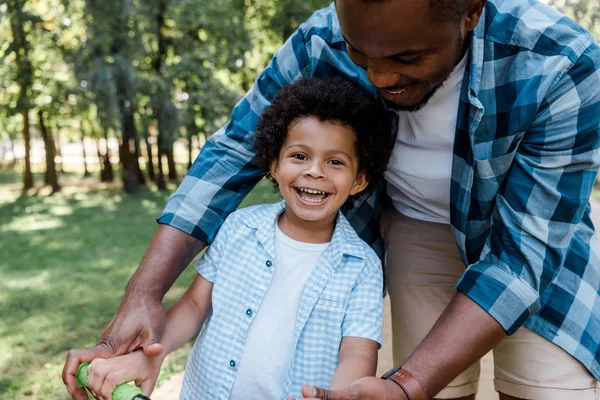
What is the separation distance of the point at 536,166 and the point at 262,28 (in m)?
19.2

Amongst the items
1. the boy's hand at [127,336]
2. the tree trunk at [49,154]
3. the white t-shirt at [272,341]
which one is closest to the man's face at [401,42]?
the white t-shirt at [272,341]

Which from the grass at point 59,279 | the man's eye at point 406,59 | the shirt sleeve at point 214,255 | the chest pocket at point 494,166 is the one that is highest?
the man's eye at point 406,59

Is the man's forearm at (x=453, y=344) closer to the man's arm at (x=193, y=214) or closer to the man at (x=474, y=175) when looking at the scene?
the man at (x=474, y=175)

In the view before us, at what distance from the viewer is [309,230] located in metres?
2.24

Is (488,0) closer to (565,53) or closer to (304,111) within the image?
(565,53)

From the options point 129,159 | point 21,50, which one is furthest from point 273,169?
point 129,159

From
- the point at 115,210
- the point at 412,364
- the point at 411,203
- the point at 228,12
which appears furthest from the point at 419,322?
the point at 228,12

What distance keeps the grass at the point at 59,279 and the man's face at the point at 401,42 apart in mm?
3139

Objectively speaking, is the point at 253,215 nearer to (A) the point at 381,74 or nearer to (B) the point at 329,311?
(B) the point at 329,311

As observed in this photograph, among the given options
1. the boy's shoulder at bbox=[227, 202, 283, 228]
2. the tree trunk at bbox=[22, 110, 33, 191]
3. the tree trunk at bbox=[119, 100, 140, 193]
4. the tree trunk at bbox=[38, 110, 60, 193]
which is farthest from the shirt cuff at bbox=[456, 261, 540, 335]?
the tree trunk at bbox=[38, 110, 60, 193]

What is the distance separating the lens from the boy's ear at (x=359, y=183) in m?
2.26

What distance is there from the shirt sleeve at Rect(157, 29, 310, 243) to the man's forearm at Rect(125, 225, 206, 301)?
3cm

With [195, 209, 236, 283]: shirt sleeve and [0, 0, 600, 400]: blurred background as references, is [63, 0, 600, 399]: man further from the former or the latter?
[0, 0, 600, 400]: blurred background

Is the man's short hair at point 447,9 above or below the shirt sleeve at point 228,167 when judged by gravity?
above
